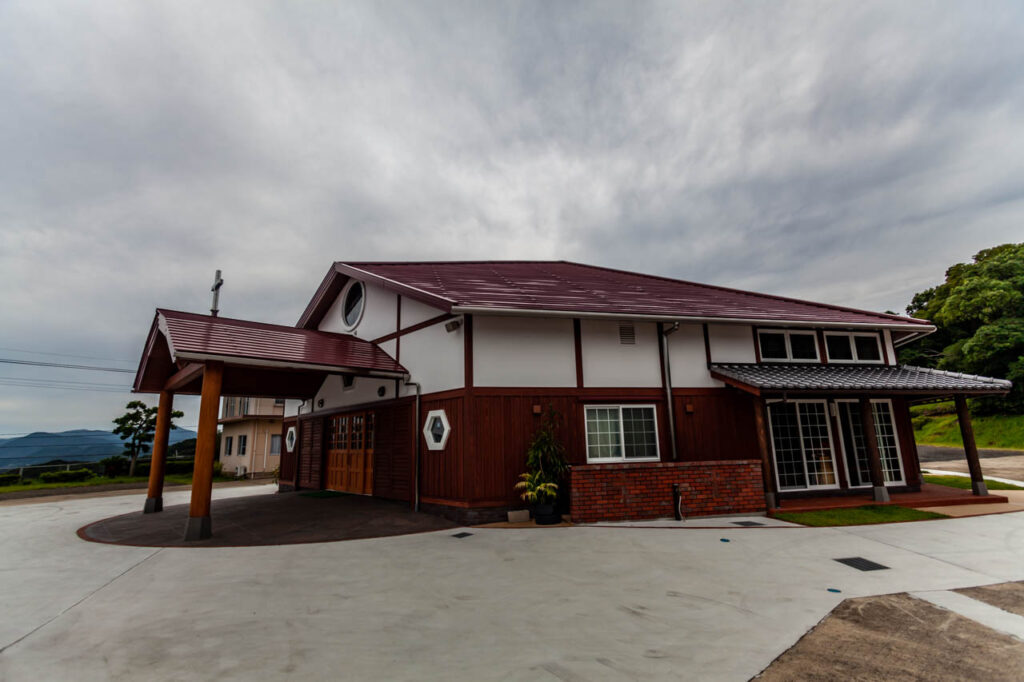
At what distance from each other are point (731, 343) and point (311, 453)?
13.0 metres

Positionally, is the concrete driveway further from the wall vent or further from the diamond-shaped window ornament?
the wall vent

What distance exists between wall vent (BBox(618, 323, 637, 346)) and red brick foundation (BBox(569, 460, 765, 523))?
8.96 ft

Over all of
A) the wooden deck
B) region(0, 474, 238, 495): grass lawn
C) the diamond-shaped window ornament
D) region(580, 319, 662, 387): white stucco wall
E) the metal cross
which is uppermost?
the metal cross

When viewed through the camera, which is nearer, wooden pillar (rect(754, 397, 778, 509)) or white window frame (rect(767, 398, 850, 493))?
wooden pillar (rect(754, 397, 778, 509))

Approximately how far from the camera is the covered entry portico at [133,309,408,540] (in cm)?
749

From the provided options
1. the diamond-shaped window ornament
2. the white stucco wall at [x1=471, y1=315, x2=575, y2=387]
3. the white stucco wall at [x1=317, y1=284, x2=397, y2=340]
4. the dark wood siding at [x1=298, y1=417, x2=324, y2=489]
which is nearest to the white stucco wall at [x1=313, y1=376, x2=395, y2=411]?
the dark wood siding at [x1=298, y1=417, x2=324, y2=489]

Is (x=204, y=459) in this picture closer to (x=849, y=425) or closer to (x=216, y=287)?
(x=216, y=287)

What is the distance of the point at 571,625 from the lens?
147 inches

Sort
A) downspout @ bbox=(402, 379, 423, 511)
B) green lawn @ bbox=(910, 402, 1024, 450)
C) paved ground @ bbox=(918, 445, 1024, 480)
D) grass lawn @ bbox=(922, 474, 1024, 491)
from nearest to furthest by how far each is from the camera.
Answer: downspout @ bbox=(402, 379, 423, 511), grass lawn @ bbox=(922, 474, 1024, 491), paved ground @ bbox=(918, 445, 1024, 480), green lawn @ bbox=(910, 402, 1024, 450)

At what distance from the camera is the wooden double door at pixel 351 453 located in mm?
11680

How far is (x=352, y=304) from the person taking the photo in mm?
13719

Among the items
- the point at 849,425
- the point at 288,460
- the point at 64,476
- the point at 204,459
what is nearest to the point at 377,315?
the point at 204,459

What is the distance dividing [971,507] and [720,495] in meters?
5.46

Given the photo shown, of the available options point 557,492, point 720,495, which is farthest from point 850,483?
point 557,492
